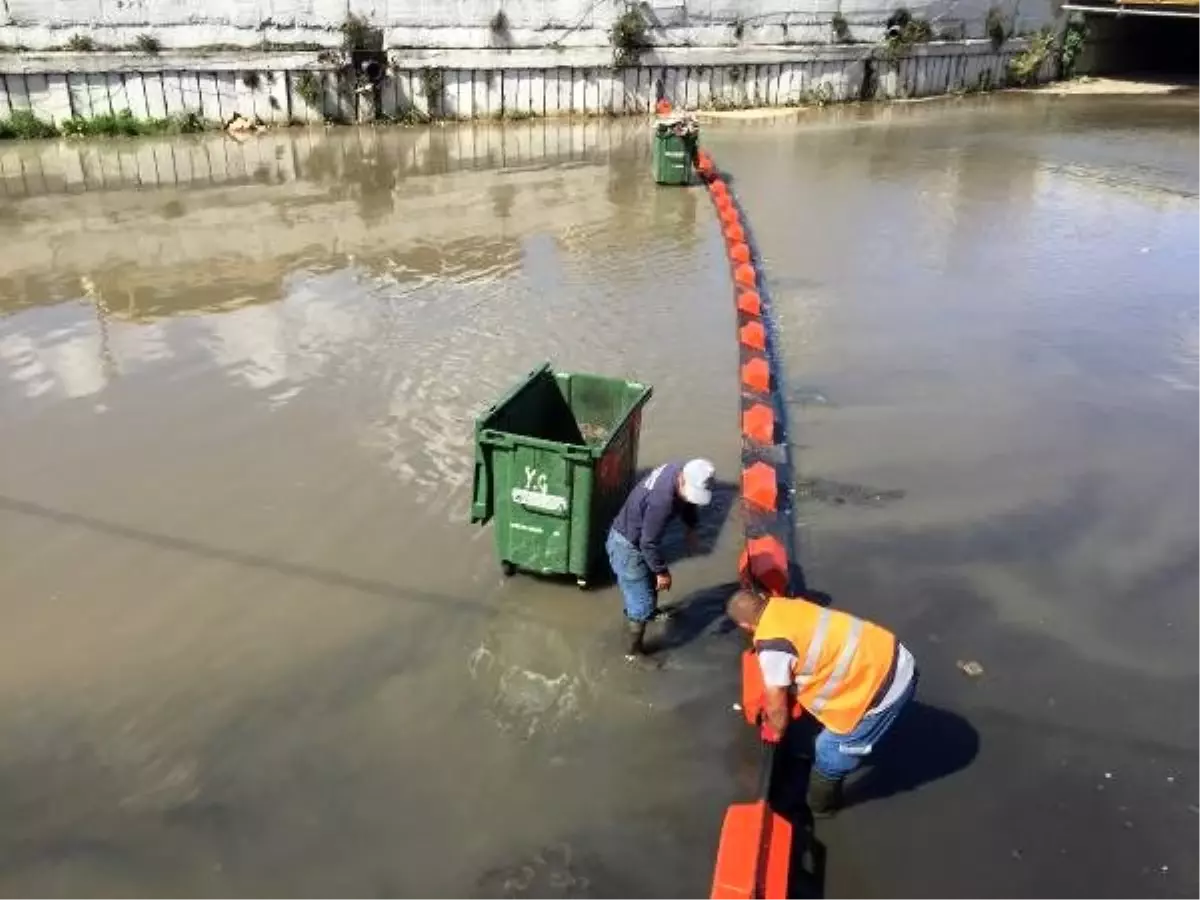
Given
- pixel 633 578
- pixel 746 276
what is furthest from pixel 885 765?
pixel 746 276

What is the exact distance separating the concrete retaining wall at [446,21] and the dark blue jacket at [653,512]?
19.5 m

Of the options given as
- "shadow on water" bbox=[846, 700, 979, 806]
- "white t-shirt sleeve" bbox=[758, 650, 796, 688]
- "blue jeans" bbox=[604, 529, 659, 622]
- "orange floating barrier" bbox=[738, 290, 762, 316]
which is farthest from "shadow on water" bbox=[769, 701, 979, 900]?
"orange floating barrier" bbox=[738, 290, 762, 316]

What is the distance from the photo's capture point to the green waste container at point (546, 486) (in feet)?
19.4

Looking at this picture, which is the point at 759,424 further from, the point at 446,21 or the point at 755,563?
the point at 446,21

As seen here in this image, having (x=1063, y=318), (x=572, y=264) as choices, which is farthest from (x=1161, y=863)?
(x=572, y=264)

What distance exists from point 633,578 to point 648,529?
1.21 ft

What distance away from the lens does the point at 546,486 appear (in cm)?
599

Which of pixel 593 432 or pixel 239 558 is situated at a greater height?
pixel 593 432

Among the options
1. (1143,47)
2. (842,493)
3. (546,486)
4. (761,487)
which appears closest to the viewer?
(546,486)

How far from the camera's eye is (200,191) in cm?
1631

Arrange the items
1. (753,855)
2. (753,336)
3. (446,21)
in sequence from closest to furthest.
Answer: (753,855) → (753,336) → (446,21)

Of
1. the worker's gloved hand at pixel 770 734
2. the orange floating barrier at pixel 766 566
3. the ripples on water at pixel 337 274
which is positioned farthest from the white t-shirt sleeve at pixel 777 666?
the ripples on water at pixel 337 274

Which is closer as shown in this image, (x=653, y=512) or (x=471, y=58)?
(x=653, y=512)

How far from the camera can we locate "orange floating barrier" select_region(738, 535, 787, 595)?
6125 mm
